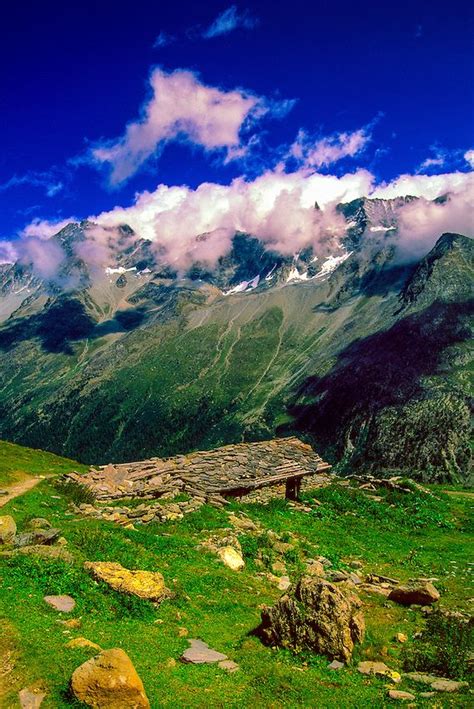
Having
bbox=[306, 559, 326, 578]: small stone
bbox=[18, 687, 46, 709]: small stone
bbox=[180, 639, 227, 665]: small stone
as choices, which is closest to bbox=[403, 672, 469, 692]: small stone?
bbox=[180, 639, 227, 665]: small stone

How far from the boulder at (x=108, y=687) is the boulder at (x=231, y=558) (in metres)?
10.3

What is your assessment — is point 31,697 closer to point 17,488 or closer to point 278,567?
point 278,567

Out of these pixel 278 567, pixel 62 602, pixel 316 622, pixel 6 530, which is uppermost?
pixel 6 530

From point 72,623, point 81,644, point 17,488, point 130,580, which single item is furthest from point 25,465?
point 81,644

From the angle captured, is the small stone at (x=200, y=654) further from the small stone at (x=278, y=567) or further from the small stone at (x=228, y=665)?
the small stone at (x=278, y=567)

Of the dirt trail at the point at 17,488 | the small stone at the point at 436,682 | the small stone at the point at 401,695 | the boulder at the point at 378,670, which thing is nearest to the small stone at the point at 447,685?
the small stone at the point at 436,682

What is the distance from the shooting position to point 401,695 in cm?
1070

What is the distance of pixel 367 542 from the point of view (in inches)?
1064

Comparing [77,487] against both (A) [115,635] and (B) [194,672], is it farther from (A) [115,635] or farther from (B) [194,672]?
(B) [194,672]

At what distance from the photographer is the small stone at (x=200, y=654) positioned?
12.2 metres

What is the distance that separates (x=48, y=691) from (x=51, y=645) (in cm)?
165

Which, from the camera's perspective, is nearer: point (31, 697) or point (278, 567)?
point (31, 697)

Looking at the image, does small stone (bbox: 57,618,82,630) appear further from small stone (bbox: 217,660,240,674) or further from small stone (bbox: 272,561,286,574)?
small stone (bbox: 272,561,286,574)

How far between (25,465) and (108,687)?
32847mm
